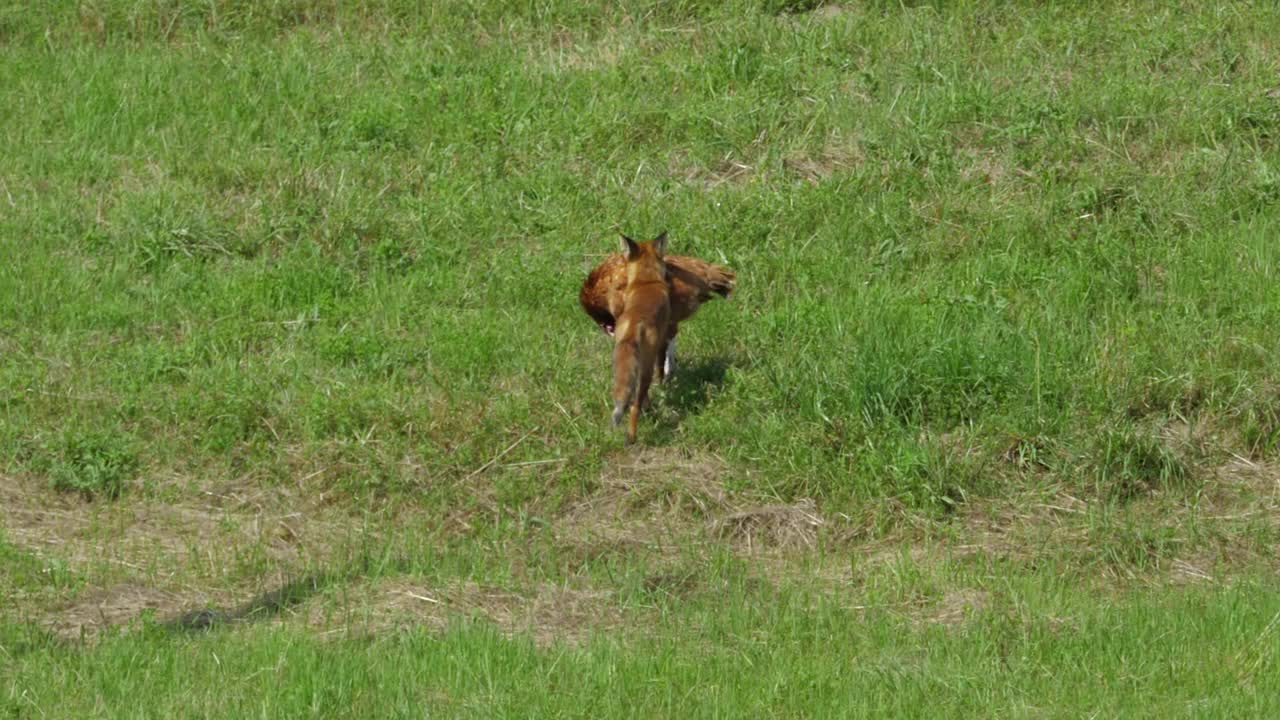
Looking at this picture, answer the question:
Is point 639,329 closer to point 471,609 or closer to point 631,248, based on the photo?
point 631,248

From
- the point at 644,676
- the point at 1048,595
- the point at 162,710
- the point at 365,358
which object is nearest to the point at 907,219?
the point at 365,358

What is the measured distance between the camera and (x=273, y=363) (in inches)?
492

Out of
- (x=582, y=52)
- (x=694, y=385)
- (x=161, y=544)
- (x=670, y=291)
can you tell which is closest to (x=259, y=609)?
(x=161, y=544)

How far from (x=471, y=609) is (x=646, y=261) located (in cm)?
279

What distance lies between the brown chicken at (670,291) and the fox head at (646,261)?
7 cm

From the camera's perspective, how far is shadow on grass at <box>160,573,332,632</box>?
374 inches

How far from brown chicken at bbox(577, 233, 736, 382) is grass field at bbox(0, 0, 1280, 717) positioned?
333 mm

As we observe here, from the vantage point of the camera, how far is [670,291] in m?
11.8

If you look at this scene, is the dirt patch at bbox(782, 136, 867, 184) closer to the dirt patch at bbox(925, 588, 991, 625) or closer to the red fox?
the red fox

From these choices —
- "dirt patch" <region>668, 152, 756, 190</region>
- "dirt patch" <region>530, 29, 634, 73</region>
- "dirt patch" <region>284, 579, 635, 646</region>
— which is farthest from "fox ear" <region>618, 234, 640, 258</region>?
"dirt patch" <region>530, 29, 634, 73</region>

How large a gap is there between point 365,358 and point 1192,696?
579cm

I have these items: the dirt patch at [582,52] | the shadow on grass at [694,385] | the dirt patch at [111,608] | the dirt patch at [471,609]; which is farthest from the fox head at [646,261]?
the dirt patch at [582,52]

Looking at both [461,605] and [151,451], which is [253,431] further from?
[461,605]

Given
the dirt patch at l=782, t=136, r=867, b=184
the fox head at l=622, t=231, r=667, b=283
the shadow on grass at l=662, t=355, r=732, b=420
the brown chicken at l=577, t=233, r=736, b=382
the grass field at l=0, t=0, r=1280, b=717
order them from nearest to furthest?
the grass field at l=0, t=0, r=1280, b=717 → the fox head at l=622, t=231, r=667, b=283 → the brown chicken at l=577, t=233, r=736, b=382 → the shadow on grass at l=662, t=355, r=732, b=420 → the dirt patch at l=782, t=136, r=867, b=184
